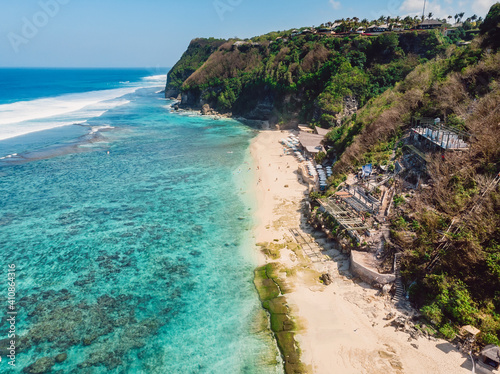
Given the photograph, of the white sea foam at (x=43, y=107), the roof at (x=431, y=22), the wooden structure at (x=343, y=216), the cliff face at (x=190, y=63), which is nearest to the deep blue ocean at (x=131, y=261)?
the wooden structure at (x=343, y=216)

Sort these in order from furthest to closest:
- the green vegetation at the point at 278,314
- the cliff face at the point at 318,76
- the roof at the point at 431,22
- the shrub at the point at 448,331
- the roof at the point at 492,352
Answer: the roof at the point at 431,22, the cliff face at the point at 318,76, the green vegetation at the point at 278,314, the shrub at the point at 448,331, the roof at the point at 492,352

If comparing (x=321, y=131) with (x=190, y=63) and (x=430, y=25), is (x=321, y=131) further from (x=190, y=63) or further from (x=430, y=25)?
(x=190, y=63)

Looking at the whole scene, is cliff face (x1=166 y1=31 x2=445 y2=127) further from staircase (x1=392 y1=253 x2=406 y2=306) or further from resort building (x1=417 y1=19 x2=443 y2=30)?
staircase (x1=392 y1=253 x2=406 y2=306)

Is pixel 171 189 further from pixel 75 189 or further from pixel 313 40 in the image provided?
pixel 313 40

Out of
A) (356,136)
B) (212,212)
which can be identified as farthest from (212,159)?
(356,136)

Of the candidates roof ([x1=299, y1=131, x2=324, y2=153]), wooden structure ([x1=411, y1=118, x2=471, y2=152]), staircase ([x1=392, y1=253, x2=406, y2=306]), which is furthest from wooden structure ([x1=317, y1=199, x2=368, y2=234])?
roof ([x1=299, y1=131, x2=324, y2=153])

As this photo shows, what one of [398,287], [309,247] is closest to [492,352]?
[398,287]

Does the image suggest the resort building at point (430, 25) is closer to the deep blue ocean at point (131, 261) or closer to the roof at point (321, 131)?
the roof at point (321, 131)
